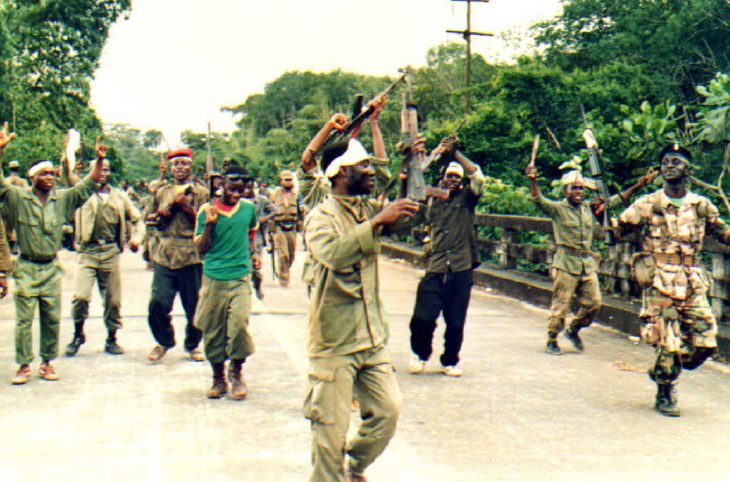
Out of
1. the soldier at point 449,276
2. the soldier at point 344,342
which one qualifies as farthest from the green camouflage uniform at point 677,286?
the soldier at point 344,342

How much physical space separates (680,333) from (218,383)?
3443 millimetres

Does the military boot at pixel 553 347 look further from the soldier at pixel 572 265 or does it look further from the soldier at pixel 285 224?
the soldier at pixel 285 224

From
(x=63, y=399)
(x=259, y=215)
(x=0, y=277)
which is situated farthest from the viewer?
(x=259, y=215)

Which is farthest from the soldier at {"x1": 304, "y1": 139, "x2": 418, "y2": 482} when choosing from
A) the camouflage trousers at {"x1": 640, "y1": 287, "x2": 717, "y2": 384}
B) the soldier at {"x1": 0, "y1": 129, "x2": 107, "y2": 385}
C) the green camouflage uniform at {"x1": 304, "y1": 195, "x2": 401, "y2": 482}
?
the soldier at {"x1": 0, "y1": 129, "x2": 107, "y2": 385}

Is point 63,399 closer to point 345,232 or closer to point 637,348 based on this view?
point 345,232

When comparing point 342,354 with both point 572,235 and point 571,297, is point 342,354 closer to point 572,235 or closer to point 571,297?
point 571,297

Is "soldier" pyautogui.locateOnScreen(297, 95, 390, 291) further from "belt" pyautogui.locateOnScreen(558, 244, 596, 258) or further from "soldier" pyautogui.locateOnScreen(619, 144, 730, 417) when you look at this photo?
"belt" pyautogui.locateOnScreen(558, 244, 596, 258)

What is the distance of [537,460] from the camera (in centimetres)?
555

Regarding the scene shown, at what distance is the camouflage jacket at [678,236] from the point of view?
6.68 metres

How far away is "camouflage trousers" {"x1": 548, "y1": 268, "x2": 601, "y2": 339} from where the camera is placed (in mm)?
9117

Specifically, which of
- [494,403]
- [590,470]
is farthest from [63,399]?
[590,470]

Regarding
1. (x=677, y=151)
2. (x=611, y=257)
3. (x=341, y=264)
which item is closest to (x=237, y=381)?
(x=341, y=264)

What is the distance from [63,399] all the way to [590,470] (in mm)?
3920

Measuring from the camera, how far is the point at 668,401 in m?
6.74
